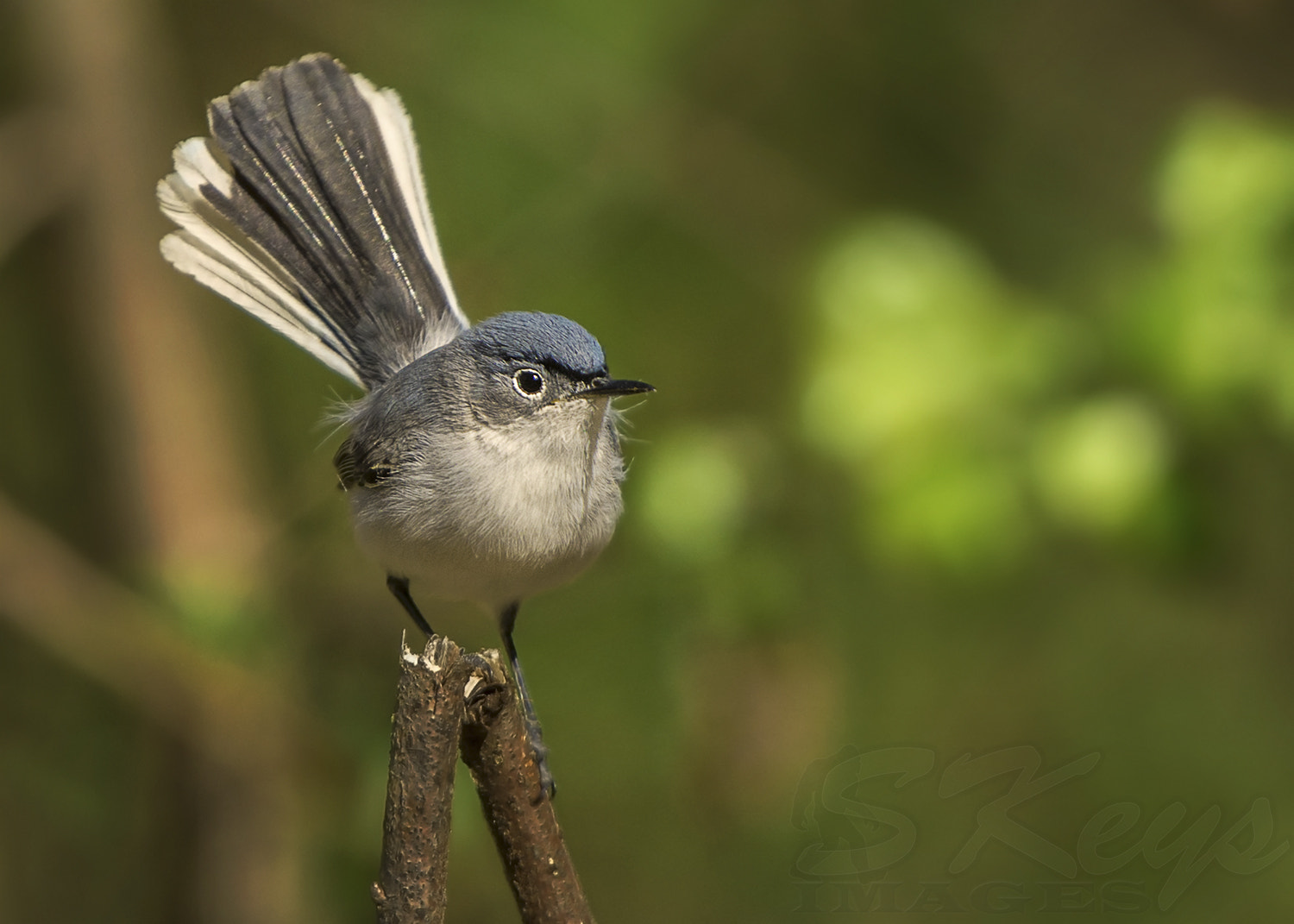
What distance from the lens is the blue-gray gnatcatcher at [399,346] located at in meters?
2.51

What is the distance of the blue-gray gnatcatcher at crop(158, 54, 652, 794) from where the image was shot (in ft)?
8.22

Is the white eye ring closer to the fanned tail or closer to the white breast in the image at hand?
the white breast

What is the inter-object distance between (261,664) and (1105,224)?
357cm

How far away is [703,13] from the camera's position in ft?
16.1

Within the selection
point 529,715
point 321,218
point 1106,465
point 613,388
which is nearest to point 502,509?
point 613,388

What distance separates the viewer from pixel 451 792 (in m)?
1.67

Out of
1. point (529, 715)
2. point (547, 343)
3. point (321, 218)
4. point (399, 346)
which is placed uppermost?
point (321, 218)

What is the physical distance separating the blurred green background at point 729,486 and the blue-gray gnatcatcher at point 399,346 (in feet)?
2.06

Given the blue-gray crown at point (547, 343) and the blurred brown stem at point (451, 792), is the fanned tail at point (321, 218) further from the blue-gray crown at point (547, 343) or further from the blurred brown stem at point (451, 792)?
the blurred brown stem at point (451, 792)

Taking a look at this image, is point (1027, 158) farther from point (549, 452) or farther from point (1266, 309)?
point (549, 452)

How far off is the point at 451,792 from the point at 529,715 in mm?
1114

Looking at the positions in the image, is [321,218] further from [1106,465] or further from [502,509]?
[1106,465]

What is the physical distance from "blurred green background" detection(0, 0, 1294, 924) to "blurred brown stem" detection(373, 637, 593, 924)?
1273 mm

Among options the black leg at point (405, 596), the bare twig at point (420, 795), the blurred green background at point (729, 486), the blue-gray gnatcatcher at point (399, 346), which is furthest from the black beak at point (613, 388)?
the bare twig at point (420, 795)
